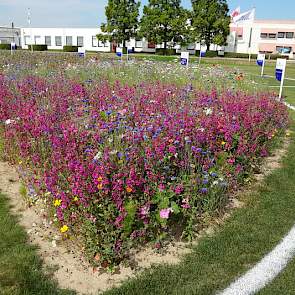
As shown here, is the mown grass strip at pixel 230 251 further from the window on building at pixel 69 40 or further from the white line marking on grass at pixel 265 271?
the window on building at pixel 69 40

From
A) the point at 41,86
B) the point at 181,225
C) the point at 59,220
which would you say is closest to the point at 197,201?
the point at 181,225

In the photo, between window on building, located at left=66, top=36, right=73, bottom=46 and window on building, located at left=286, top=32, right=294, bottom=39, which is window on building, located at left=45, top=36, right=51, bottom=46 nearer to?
window on building, located at left=66, top=36, right=73, bottom=46

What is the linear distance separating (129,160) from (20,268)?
1356 millimetres

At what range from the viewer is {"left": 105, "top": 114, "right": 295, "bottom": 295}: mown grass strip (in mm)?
2893

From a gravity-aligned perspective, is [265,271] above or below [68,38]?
below

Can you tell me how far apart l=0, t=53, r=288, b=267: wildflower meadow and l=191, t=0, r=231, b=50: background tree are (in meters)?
44.4

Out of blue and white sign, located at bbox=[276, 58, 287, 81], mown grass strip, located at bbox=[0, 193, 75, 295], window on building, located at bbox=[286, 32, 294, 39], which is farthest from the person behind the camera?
window on building, located at bbox=[286, 32, 294, 39]

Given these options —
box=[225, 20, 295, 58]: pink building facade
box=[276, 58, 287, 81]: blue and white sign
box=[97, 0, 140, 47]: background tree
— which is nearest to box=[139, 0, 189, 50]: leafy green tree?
box=[97, 0, 140, 47]: background tree

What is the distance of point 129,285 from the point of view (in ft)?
9.41

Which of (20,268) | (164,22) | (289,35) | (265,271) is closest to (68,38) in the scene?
(164,22)

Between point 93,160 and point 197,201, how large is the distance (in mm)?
1304

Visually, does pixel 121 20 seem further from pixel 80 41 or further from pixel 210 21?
pixel 80 41

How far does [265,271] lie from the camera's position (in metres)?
3.13

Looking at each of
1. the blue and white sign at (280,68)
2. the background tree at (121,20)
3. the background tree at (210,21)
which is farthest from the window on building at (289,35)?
the blue and white sign at (280,68)
